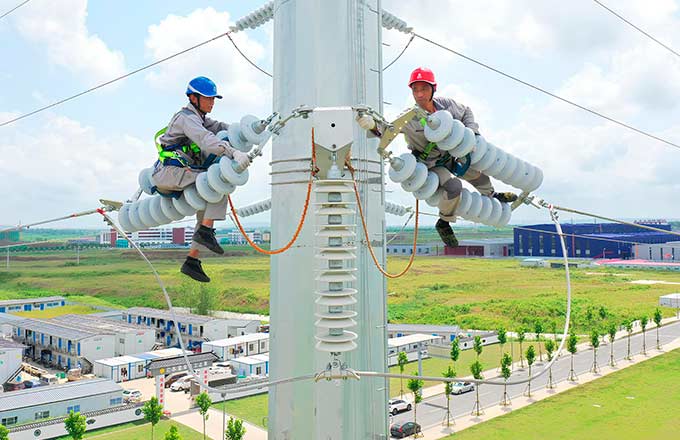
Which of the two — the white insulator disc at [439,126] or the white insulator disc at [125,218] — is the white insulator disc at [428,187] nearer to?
the white insulator disc at [439,126]

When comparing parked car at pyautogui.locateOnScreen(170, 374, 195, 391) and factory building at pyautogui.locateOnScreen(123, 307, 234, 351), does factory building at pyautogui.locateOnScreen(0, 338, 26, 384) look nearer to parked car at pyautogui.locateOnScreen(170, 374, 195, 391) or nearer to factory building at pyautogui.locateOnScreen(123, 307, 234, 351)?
parked car at pyautogui.locateOnScreen(170, 374, 195, 391)

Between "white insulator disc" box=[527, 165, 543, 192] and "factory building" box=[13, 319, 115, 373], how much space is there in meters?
24.4

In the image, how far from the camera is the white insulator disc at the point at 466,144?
118 inches

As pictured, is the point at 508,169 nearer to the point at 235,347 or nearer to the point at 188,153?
the point at 188,153

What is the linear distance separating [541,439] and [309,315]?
1495 cm

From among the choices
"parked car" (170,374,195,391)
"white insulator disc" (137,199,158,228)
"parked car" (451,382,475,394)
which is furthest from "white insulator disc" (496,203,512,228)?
"parked car" (170,374,195,391)

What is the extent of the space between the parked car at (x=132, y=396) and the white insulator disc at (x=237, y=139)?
18.5m

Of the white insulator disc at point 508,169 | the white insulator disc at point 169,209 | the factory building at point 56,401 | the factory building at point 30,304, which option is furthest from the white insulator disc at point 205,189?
the factory building at point 30,304

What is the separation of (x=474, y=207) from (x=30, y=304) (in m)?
43.3

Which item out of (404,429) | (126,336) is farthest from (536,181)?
(126,336)

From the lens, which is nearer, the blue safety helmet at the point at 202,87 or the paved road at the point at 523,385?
the blue safety helmet at the point at 202,87

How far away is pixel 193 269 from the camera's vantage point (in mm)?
3654

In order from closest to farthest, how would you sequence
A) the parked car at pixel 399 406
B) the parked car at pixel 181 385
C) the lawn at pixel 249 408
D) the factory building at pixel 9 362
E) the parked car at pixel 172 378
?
1. the lawn at pixel 249 408
2. the parked car at pixel 399 406
3. the parked car at pixel 181 385
4. the parked car at pixel 172 378
5. the factory building at pixel 9 362

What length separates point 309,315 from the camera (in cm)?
269
